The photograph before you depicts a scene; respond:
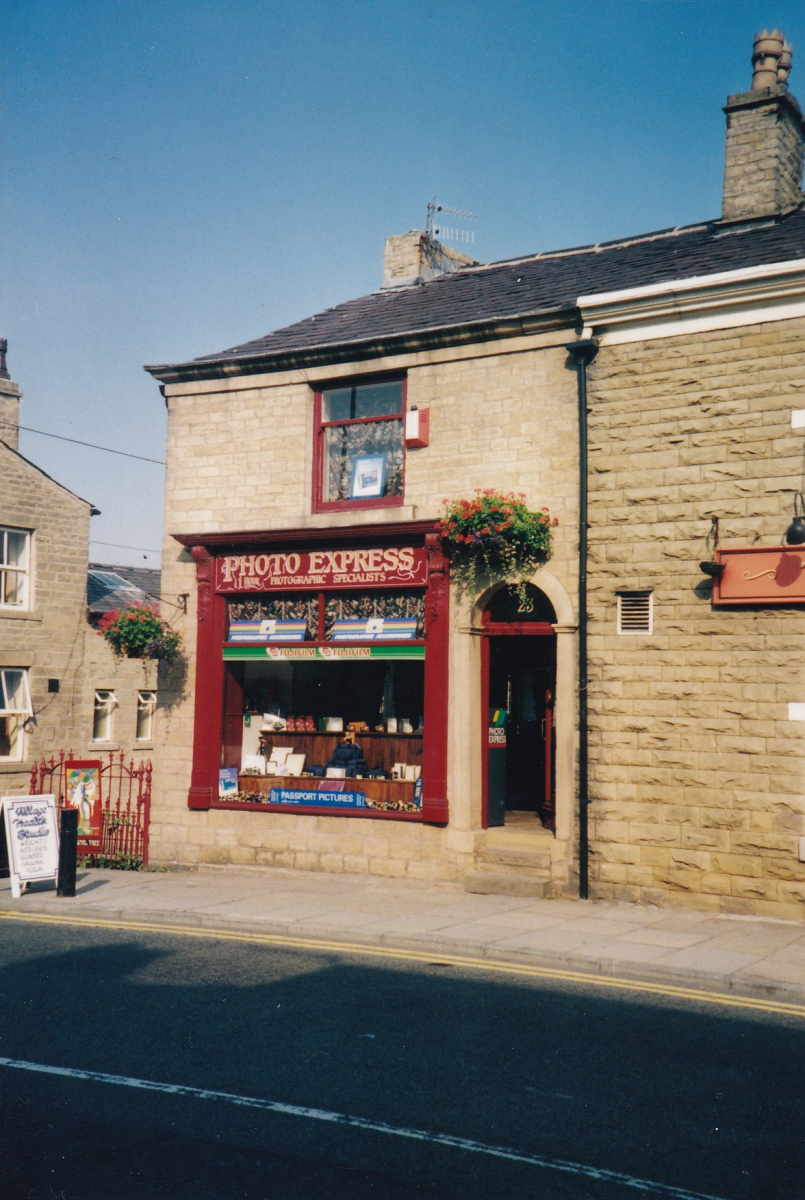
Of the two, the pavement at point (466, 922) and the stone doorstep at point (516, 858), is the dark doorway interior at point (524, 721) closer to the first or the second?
the stone doorstep at point (516, 858)

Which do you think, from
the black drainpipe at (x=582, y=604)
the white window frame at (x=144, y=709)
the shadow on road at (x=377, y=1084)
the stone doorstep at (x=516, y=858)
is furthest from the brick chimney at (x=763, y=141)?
the white window frame at (x=144, y=709)

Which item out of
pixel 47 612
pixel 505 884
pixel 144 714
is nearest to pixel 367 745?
pixel 505 884

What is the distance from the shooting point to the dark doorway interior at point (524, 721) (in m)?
13.9

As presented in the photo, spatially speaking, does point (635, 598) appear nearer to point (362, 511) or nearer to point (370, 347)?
point (362, 511)

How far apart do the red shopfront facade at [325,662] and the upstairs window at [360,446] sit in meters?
0.71

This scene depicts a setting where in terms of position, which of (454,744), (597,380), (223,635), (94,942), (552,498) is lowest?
(94,942)

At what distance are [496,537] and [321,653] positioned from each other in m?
3.48

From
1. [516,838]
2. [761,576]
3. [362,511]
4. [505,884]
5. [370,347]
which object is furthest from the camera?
[370,347]

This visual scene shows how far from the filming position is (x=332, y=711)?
15094 millimetres

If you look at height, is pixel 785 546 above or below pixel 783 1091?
above

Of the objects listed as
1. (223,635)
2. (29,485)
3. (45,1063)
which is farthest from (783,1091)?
(29,485)

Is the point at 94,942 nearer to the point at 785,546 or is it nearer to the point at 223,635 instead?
the point at 223,635

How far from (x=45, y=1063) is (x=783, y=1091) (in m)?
4.35

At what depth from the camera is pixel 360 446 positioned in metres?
14.6
